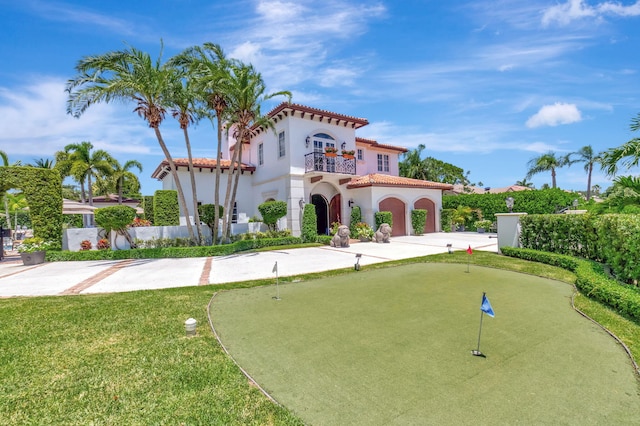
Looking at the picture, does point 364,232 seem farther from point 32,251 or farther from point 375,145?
point 32,251

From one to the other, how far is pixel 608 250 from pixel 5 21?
17.7m

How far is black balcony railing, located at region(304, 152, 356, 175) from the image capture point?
19.8 m

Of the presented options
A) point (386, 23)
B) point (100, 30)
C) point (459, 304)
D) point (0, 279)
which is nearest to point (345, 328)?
point (459, 304)

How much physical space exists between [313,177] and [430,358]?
56.2 ft

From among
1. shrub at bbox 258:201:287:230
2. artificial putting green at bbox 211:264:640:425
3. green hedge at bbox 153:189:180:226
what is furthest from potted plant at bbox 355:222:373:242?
artificial putting green at bbox 211:264:640:425

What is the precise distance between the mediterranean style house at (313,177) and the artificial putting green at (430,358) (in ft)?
44.5

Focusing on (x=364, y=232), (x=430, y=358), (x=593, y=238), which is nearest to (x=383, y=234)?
(x=364, y=232)

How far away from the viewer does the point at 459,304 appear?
20.6 feet

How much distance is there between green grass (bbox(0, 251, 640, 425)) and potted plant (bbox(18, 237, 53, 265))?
30.4 ft

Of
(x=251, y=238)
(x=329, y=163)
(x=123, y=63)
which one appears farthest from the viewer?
(x=329, y=163)

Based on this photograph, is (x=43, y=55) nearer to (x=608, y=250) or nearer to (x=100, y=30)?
(x=100, y=30)

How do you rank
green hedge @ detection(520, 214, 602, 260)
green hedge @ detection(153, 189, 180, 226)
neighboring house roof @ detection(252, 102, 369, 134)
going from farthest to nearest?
green hedge @ detection(153, 189, 180, 226), neighboring house roof @ detection(252, 102, 369, 134), green hedge @ detection(520, 214, 602, 260)

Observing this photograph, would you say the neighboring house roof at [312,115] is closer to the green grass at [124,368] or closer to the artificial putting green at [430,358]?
the artificial putting green at [430,358]

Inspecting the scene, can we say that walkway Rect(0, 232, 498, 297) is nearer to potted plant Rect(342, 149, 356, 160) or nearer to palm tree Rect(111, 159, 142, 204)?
potted plant Rect(342, 149, 356, 160)
